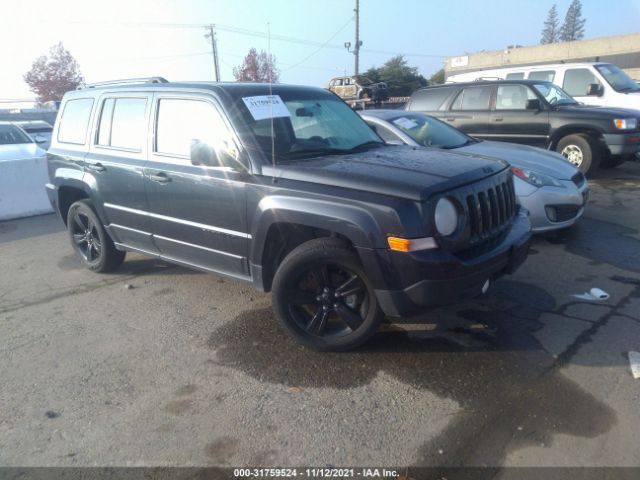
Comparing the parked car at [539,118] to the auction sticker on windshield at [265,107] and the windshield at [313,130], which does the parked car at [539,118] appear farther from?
the auction sticker on windshield at [265,107]

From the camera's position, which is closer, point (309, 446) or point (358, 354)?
point (309, 446)

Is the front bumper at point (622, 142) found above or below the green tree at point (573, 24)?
below

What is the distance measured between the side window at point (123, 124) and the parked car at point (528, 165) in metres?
2.86

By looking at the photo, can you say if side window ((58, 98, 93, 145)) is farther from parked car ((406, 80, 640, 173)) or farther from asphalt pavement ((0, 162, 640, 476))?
parked car ((406, 80, 640, 173))

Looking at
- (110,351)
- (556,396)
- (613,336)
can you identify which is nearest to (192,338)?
(110,351)

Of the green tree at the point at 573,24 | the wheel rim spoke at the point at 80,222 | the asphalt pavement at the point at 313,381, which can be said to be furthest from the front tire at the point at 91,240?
the green tree at the point at 573,24

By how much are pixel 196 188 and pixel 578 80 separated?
10.2 meters

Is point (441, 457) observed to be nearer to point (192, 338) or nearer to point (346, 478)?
point (346, 478)

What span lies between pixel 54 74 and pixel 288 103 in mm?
55047

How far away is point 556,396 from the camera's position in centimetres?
292

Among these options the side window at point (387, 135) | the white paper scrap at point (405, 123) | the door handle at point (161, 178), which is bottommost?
the door handle at point (161, 178)

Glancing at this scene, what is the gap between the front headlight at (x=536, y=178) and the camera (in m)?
5.47

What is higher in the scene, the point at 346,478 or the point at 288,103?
the point at 288,103

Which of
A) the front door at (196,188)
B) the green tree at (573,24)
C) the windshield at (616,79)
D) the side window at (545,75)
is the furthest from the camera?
the green tree at (573,24)
